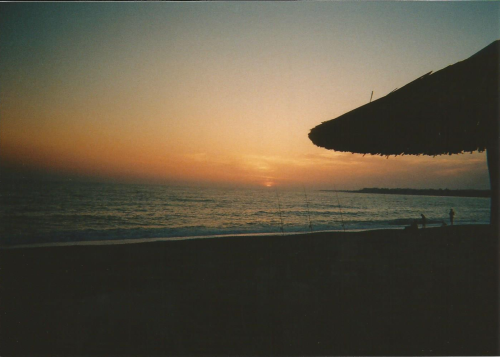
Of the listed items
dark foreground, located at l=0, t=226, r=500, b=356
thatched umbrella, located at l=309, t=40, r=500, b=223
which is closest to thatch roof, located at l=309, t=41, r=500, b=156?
thatched umbrella, located at l=309, t=40, r=500, b=223

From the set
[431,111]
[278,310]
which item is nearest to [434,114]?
[431,111]

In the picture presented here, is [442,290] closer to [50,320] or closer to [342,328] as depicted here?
[342,328]

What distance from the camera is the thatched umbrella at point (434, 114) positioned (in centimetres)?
193

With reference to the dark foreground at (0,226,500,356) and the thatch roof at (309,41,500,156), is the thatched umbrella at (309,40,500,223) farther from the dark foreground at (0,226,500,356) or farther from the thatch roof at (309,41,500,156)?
the dark foreground at (0,226,500,356)

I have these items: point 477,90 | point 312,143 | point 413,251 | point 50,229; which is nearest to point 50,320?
point 312,143

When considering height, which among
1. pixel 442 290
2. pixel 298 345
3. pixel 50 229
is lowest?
pixel 50 229

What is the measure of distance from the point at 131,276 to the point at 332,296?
422cm

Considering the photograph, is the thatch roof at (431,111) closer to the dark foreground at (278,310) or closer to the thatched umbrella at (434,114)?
the thatched umbrella at (434,114)

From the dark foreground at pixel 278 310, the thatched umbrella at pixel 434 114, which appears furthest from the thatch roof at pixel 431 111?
the dark foreground at pixel 278 310

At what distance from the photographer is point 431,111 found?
2.05 metres

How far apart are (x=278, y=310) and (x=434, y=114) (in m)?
2.83

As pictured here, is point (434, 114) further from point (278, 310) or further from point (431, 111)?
point (278, 310)

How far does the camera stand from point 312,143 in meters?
3.08

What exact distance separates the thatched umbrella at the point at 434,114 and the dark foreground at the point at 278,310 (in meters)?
1.38
